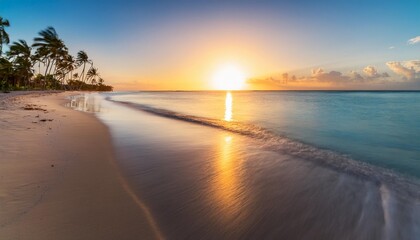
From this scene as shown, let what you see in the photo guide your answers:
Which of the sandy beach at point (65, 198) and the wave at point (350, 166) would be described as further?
the wave at point (350, 166)

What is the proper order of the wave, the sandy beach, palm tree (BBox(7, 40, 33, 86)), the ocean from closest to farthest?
1. the sandy beach
2. the ocean
3. the wave
4. palm tree (BBox(7, 40, 33, 86))

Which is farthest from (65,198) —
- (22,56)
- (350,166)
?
(22,56)

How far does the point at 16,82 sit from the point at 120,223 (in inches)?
3731

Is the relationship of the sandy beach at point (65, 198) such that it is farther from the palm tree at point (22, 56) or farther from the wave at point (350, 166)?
the palm tree at point (22, 56)

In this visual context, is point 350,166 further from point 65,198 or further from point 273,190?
point 65,198

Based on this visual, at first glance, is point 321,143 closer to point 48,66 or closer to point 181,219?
point 181,219

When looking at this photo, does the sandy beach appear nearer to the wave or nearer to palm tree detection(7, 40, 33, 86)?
the wave

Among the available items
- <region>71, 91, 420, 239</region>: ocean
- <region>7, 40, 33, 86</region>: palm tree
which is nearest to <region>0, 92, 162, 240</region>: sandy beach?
<region>71, 91, 420, 239</region>: ocean

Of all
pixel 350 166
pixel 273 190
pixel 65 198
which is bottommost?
pixel 350 166

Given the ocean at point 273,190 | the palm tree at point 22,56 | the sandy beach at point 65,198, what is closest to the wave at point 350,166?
the ocean at point 273,190

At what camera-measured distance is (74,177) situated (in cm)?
476

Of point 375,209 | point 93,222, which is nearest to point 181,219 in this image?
point 93,222

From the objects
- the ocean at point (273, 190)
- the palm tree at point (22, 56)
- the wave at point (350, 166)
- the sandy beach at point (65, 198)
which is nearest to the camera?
the sandy beach at point (65, 198)

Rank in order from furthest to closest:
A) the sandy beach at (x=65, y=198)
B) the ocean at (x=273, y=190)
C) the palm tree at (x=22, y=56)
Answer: the palm tree at (x=22, y=56)
the ocean at (x=273, y=190)
the sandy beach at (x=65, y=198)
